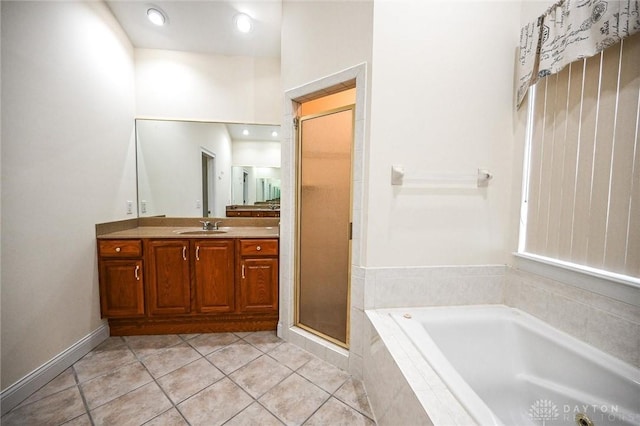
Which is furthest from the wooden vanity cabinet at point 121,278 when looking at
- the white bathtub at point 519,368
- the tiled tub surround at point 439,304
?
the white bathtub at point 519,368

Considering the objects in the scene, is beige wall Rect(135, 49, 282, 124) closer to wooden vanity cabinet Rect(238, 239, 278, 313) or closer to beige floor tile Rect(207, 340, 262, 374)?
wooden vanity cabinet Rect(238, 239, 278, 313)

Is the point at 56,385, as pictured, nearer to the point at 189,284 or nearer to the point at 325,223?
the point at 189,284

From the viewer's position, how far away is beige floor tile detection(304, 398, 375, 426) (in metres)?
1.30

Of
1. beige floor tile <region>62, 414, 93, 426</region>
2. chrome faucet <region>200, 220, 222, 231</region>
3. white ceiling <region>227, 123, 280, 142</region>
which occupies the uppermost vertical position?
white ceiling <region>227, 123, 280, 142</region>

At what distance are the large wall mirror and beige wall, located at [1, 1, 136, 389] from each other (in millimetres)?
346

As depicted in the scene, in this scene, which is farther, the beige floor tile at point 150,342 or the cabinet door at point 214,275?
the cabinet door at point 214,275

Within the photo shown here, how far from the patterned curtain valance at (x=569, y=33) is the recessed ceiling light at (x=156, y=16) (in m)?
2.69

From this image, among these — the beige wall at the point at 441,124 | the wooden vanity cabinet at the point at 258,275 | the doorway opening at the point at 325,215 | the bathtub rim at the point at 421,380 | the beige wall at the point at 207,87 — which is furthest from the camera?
the beige wall at the point at 207,87

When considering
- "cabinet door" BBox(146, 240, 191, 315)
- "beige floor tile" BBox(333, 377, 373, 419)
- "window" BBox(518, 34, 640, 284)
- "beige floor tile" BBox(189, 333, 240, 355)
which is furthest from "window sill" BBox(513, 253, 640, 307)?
"cabinet door" BBox(146, 240, 191, 315)

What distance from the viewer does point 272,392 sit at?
150 centimetres

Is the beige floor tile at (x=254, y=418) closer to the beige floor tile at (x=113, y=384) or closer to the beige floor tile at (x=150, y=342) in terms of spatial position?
the beige floor tile at (x=113, y=384)

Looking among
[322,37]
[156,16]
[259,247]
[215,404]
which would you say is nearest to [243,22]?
[156,16]

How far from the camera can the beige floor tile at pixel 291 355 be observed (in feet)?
5.81

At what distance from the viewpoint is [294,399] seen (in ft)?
4.75
